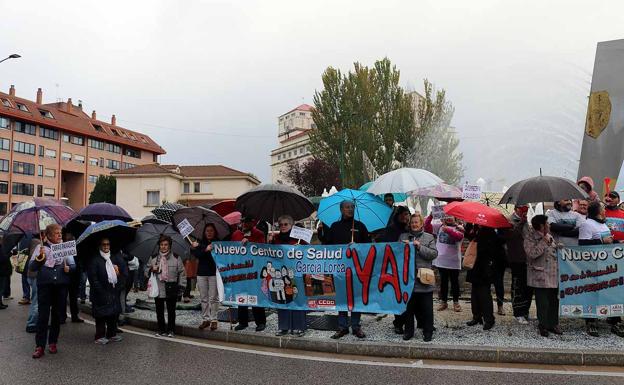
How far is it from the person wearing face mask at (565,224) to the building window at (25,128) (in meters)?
73.1

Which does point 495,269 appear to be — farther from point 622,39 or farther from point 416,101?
point 416,101

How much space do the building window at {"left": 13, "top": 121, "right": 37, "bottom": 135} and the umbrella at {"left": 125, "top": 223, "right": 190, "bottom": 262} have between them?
68726 mm

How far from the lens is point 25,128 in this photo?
67000 mm

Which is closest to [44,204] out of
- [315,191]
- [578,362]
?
[578,362]

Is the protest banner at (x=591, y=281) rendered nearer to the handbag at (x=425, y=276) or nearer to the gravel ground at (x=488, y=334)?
the gravel ground at (x=488, y=334)

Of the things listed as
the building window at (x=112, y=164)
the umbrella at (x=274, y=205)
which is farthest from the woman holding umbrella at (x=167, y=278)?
the building window at (x=112, y=164)

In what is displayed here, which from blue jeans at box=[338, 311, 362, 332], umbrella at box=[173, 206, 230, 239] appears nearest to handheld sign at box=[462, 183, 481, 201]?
blue jeans at box=[338, 311, 362, 332]

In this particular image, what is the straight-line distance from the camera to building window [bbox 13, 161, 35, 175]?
65.3 m

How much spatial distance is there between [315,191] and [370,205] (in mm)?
39163

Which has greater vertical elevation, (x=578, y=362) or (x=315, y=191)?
(x=315, y=191)

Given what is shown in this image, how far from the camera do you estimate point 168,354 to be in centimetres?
660

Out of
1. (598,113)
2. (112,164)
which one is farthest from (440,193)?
(112,164)

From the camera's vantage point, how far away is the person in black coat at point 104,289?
7.10 metres

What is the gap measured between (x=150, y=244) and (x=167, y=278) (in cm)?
91
